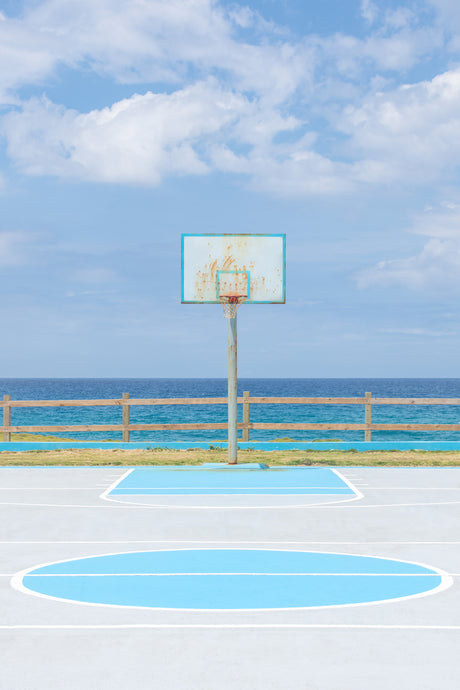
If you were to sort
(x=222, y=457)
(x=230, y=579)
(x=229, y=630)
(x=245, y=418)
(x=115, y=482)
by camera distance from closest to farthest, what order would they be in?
(x=229, y=630)
(x=230, y=579)
(x=115, y=482)
(x=222, y=457)
(x=245, y=418)

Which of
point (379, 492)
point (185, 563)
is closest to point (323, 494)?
point (379, 492)

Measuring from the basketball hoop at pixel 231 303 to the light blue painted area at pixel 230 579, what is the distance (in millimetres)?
9294

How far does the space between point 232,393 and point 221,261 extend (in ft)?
8.51

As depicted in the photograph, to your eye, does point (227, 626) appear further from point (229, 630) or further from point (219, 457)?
point (219, 457)

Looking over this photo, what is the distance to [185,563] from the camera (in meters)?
7.80

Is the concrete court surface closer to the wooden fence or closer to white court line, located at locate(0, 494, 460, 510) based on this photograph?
white court line, located at locate(0, 494, 460, 510)

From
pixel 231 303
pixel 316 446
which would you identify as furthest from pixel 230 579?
pixel 316 446

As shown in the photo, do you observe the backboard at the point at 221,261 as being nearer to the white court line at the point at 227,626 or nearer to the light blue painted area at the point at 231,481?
the light blue painted area at the point at 231,481

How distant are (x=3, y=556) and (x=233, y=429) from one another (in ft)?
30.2

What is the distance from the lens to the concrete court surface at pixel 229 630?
15.2ft

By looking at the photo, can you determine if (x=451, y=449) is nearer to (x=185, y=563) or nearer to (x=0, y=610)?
(x=185, y=563)

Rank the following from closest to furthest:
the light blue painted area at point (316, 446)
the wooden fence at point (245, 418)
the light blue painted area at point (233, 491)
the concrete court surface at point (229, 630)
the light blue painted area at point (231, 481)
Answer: the concrete court surface at point (229, 630), the light blue painted area at point (233, 491), the light blue painted area at point (231, 481), the wooden fence at point (245, 418), the light blue painted area at point (316, 446)

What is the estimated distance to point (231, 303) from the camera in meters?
17.4

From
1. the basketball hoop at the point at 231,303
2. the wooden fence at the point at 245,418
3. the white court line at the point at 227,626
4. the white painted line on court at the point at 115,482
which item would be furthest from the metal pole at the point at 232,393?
the white court line at the point at 227,626
